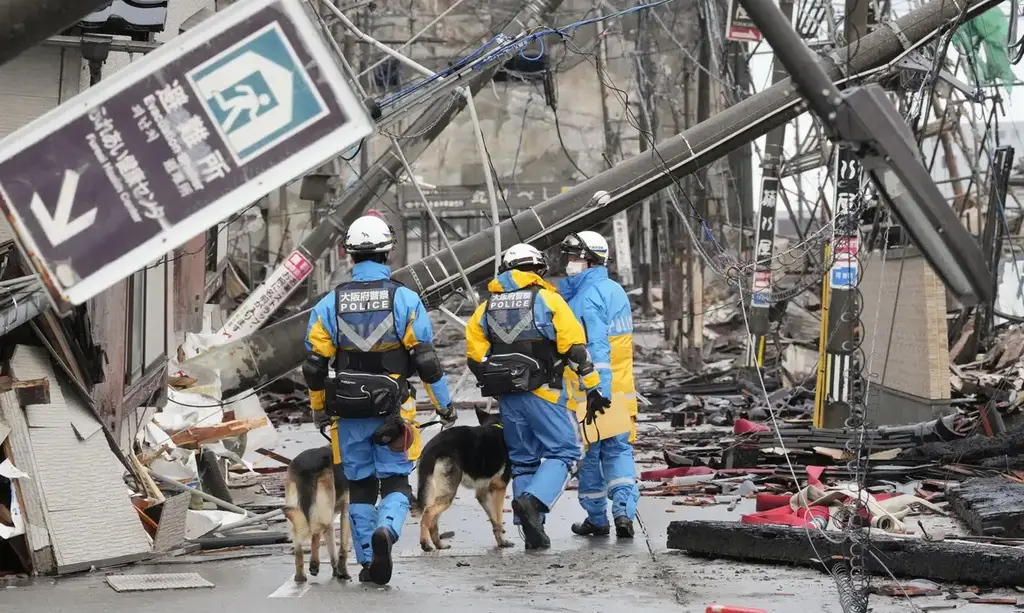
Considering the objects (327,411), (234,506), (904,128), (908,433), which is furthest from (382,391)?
(908,433)

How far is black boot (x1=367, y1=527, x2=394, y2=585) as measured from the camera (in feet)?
28.6

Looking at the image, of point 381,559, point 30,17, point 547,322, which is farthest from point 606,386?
point 30,17

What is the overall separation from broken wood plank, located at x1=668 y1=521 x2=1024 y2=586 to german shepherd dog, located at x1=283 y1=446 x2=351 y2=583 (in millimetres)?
2319

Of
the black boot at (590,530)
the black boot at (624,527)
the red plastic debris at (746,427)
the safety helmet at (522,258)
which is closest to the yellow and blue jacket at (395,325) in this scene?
the safety helmet at (522,258)

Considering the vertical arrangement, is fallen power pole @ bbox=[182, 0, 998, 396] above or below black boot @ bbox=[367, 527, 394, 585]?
above

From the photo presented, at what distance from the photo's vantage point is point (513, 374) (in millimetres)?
10461

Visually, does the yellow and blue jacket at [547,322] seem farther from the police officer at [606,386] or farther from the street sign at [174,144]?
→ the street sign at [174,144]

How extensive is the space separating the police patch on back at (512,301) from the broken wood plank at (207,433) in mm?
4078

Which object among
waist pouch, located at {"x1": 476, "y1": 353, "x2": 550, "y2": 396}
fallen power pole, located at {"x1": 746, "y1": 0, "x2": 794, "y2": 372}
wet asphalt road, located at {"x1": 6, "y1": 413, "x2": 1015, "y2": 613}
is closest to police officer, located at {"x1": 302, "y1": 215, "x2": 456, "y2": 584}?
wet asphalt road, located at {"x1": 6, "y1": 413, "x2": 1015, "y2": 613}

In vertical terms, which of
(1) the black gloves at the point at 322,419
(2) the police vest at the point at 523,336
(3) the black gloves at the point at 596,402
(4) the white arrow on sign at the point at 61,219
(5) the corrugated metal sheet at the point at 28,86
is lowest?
(3) the black gloves at the point at 596,402

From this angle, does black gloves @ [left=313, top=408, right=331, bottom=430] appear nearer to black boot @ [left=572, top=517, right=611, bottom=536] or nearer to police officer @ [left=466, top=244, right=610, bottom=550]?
police officer @ [left=466, top=244, right=610, bottom=550]

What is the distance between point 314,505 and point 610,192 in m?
6.20

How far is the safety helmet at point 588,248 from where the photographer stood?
11.5 meters

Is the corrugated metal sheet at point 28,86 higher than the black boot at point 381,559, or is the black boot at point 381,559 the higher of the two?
A: the corrugated metal sheet at point 28,86
